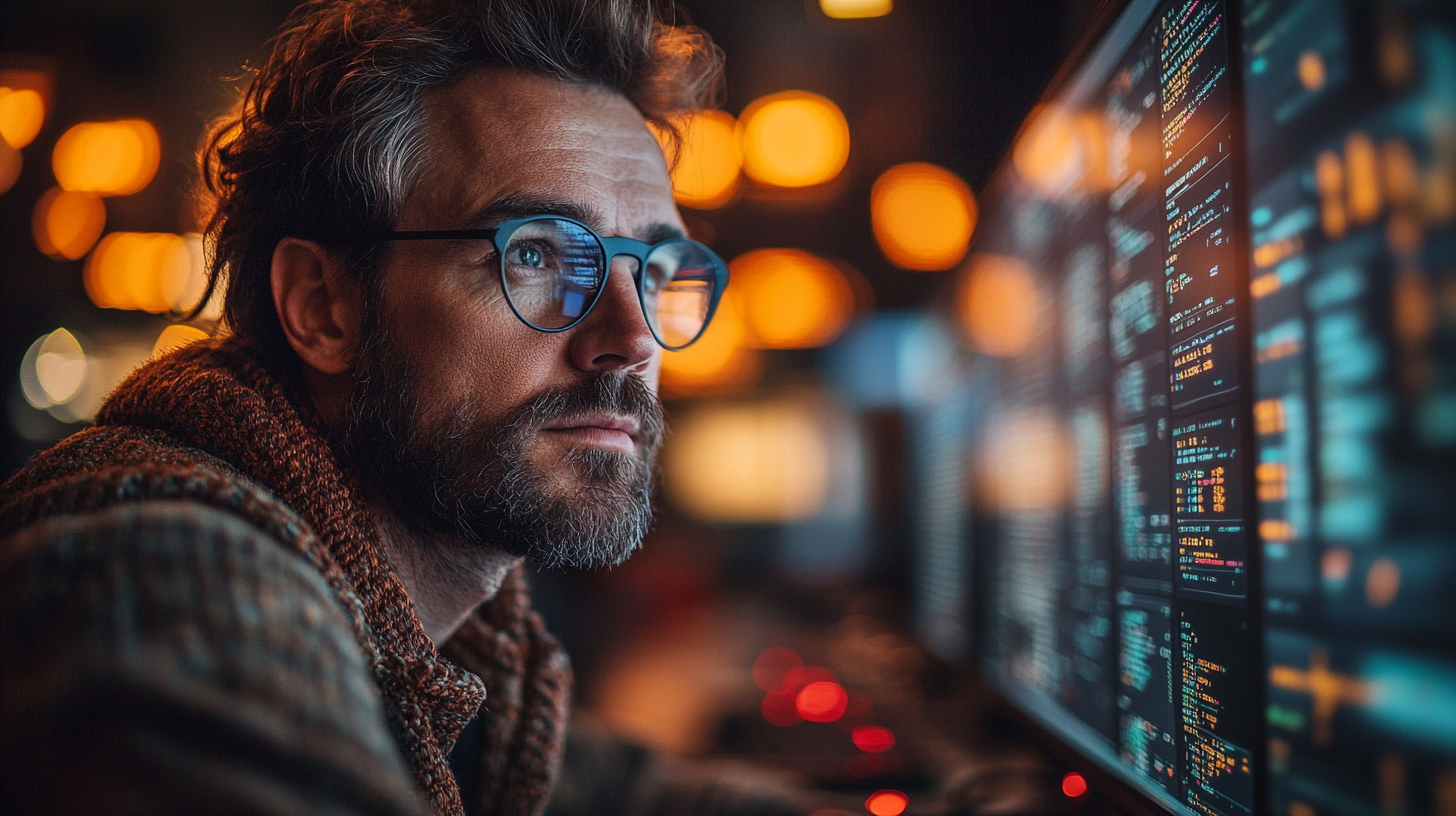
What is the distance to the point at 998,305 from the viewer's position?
1.43 m

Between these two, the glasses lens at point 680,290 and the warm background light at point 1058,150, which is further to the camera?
the glasses lens at point 680,290

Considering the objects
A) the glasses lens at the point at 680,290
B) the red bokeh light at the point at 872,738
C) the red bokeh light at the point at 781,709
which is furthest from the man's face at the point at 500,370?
the red bokeh light at the point at 781,709

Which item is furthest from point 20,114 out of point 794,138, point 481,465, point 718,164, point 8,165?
point 481,465

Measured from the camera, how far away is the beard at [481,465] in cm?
99

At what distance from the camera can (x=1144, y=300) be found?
0.77 metres

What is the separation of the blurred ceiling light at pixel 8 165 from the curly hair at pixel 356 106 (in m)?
2.94

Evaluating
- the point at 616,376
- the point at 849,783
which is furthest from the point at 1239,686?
the point at 849,783

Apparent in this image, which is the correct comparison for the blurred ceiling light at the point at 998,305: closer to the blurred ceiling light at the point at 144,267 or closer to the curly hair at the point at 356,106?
the curly hair at the point at 356,106

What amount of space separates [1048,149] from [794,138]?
6.01 feet

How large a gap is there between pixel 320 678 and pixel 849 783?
50.5 inches

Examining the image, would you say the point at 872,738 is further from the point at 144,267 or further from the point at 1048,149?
the point at 144,267

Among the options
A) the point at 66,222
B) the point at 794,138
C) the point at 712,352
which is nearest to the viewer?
the point at 794,138

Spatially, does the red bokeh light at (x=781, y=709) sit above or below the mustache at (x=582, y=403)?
below

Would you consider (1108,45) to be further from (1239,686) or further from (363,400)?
(363,400)
